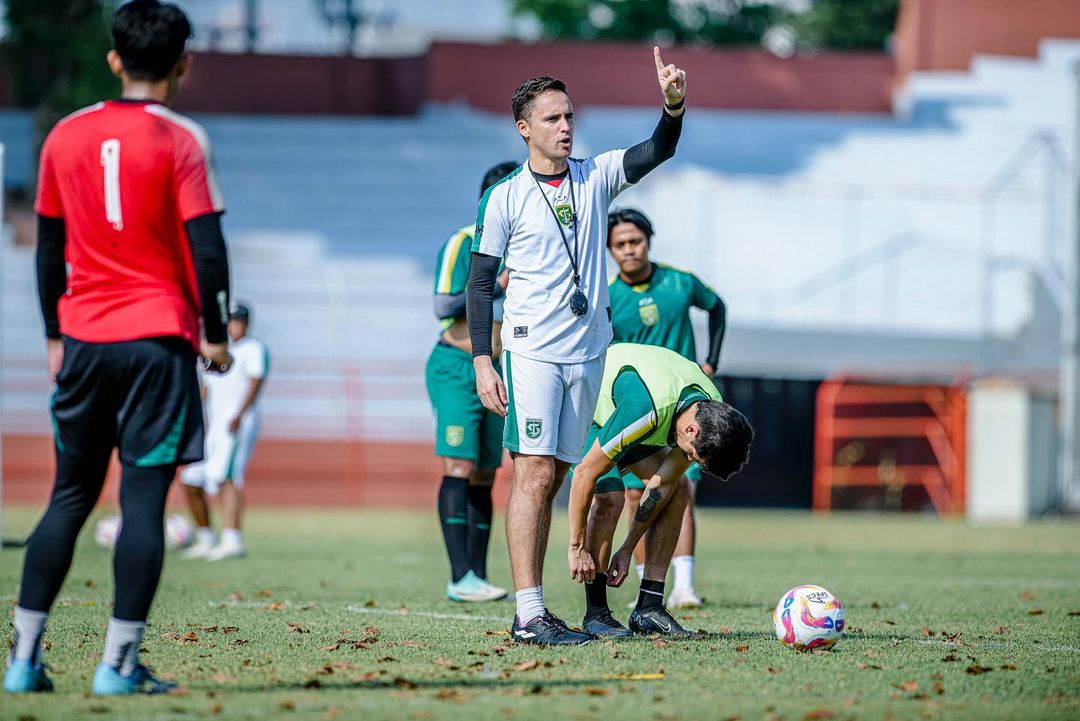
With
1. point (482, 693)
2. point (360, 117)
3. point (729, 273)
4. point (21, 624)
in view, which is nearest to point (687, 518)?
point (482, 693)

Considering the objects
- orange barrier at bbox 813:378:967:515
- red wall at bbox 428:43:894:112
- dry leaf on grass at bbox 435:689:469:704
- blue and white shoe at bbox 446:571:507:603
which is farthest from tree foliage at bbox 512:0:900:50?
dry leaf on grass at bbox 435:689:469:704

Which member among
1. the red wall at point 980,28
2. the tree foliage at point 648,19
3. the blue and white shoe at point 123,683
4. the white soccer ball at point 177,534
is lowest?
the white soccer ball at point 177,534

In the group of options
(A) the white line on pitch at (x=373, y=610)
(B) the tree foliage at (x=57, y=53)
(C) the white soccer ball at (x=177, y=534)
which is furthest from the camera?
(B) the tree foliage at (x=57, y=53)

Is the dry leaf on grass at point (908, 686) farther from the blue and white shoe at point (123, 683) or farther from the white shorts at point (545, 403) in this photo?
the blue and white shoe at point (123, 683)

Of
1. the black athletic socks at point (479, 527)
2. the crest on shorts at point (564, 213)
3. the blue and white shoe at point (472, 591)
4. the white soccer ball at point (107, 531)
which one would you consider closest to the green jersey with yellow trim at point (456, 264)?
the black athletic socks at point (479, 527)

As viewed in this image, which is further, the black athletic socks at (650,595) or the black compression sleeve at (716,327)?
the black compression sleeve at (716,327)

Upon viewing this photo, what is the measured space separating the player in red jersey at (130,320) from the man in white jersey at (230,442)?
7437 millimetres

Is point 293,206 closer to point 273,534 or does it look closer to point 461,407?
point 273,534

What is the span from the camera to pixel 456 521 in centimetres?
908

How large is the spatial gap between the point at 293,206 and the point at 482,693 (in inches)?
1019

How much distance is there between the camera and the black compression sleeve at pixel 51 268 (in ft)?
17.1

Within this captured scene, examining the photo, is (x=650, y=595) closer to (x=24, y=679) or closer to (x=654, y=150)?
(x=654, y=150)

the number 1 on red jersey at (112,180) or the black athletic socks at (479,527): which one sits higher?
the number 1 on red jersey at (112,180)

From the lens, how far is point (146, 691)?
511cm
